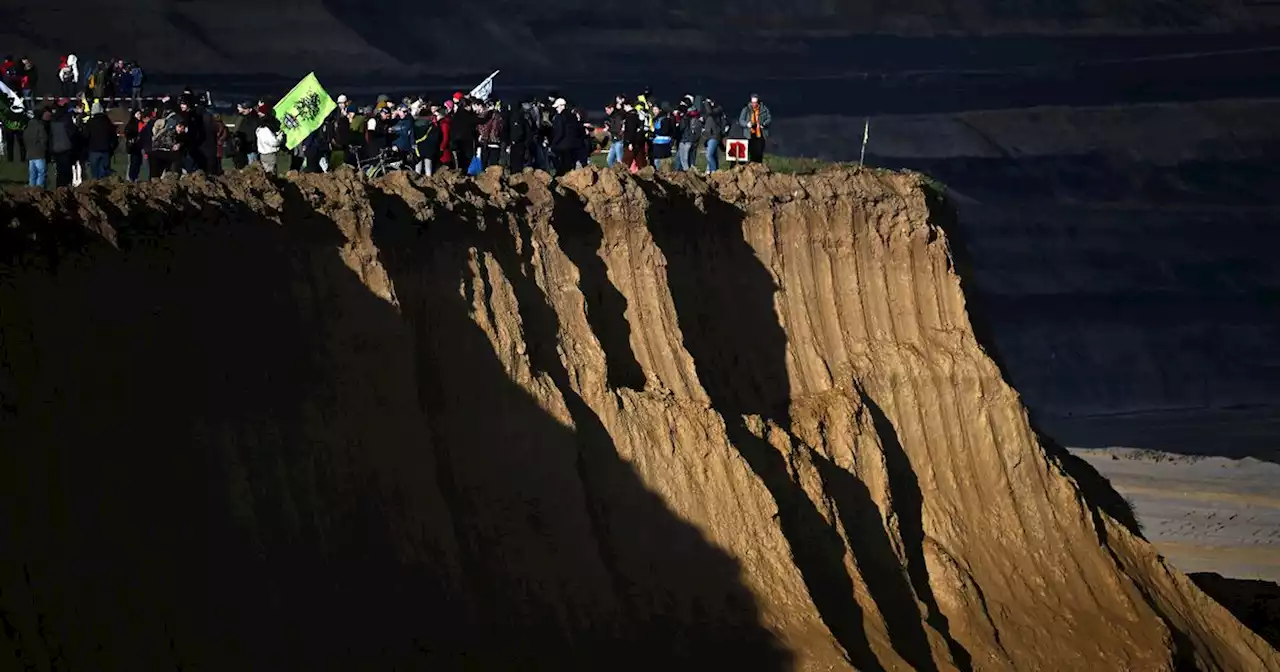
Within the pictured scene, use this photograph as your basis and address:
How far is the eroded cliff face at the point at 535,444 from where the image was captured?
21141 millimetres

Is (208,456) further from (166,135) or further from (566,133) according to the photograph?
(566,133)

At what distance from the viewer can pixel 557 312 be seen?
1099 inches

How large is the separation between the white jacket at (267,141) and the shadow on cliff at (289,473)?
8.44m

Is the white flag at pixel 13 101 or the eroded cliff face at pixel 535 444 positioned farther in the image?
A: the white flag at pixel 13 101

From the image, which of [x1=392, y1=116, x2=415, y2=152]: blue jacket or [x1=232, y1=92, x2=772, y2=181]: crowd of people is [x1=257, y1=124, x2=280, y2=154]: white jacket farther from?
[x1=392, y1=116, x2=415, y2=152]: blue jacket

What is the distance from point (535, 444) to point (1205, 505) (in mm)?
24657

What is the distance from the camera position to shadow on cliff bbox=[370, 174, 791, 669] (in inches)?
1017

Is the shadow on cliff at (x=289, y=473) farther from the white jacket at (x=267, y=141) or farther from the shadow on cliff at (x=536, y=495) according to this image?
the white jacket at (x=267, y=141)

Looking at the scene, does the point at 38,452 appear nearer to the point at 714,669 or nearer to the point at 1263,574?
the point at 714,669

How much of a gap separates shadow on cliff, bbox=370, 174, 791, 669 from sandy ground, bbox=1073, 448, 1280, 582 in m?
17.2

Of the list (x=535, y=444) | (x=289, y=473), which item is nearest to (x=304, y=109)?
(x=535, y=444)

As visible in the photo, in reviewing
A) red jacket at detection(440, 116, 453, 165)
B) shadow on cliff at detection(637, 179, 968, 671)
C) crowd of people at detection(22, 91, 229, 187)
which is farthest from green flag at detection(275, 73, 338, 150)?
shadow on cliff at detection(637, 179, 968, 671)

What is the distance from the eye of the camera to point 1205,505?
4853 cm

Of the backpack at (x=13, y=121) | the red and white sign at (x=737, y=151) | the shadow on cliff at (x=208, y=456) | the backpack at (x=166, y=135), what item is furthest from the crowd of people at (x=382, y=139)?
the shadow on cliff at (x=208, y=456)
